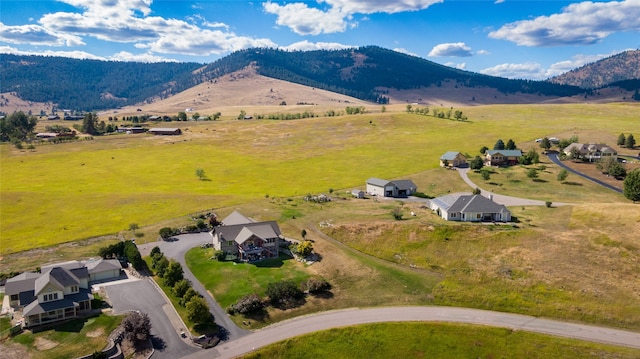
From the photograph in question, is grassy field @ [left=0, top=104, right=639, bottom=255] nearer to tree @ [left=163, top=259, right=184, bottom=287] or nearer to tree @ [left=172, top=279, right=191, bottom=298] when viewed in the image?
tree @ [left=163, top=259, right=184, bottom=287]

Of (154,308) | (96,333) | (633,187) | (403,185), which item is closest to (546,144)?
(633,187)

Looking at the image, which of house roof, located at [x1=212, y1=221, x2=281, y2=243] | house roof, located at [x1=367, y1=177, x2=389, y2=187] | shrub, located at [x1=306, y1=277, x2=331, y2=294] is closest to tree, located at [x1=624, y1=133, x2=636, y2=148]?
house roof, located at [x1=367, y1=177, x2=389, y2=187]

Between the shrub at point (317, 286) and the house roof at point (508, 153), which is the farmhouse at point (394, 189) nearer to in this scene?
the house roof at point (508, 153)

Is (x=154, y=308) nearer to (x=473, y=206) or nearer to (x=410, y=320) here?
(x=410, y=320)

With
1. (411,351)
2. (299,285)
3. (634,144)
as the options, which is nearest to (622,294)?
(411,351)

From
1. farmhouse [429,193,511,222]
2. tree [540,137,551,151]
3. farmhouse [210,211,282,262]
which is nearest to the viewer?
farmhouse [210,211,282,262]

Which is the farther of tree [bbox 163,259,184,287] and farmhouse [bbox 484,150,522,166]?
farmhouse [bbox 484,150,522,166]
